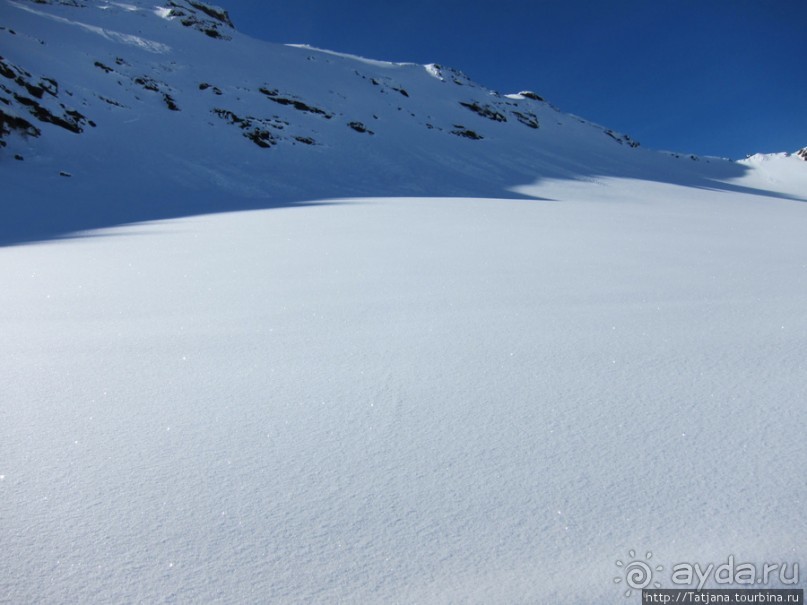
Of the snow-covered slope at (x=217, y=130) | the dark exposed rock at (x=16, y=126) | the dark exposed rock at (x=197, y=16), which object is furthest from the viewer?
the dark exposed rock at (x=197, y=16)

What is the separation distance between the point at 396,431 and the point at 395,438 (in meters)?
0.04

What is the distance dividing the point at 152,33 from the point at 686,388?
35.6 m

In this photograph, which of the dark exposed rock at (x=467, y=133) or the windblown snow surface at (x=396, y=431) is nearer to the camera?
the windblown snow surface at (x=396, y=431)

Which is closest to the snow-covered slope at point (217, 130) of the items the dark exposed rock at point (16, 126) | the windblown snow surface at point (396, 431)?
the dark exposed rock at point (16, 126)

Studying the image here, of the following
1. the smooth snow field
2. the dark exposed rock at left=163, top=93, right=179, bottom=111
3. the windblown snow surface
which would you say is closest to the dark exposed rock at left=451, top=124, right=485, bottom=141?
the dark exposed rock at left=163, top=93, right=179, bottom=111

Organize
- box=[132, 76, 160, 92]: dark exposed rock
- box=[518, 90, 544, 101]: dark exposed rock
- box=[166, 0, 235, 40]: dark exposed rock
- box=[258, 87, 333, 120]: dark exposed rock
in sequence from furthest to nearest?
1. box=[518, 90, 544, 101]: dark exposed rock
2. box=[166, 0, 235, 40]: dark exposed rock
3. box=[258, 87, 333, 120]: dark exposed rock
4. box=[132, 76, 160, 92]: dark exposed rock

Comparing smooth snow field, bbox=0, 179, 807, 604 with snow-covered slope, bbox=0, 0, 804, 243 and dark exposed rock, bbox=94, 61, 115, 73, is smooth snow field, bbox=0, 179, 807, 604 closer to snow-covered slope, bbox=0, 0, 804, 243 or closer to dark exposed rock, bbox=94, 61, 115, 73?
snow-covered slope, bbox=0, 0, 804, 243

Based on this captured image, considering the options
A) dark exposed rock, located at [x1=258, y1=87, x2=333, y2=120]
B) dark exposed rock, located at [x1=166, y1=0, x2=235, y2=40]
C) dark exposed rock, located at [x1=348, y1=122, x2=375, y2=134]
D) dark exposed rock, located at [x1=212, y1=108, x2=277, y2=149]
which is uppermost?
dark exposed rock, located at [x1=166, y1=0, x2=235, y2=40]

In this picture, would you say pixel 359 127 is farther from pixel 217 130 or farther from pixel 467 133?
pixel 217 130

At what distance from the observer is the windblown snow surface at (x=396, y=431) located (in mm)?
936

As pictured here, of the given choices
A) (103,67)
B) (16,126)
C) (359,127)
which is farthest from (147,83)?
(16,126)

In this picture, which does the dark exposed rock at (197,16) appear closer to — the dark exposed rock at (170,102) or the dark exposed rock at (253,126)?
the dark exposed rock at (170,102)

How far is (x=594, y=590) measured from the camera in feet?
2.86

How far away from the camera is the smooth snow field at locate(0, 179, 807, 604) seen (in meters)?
0.93
